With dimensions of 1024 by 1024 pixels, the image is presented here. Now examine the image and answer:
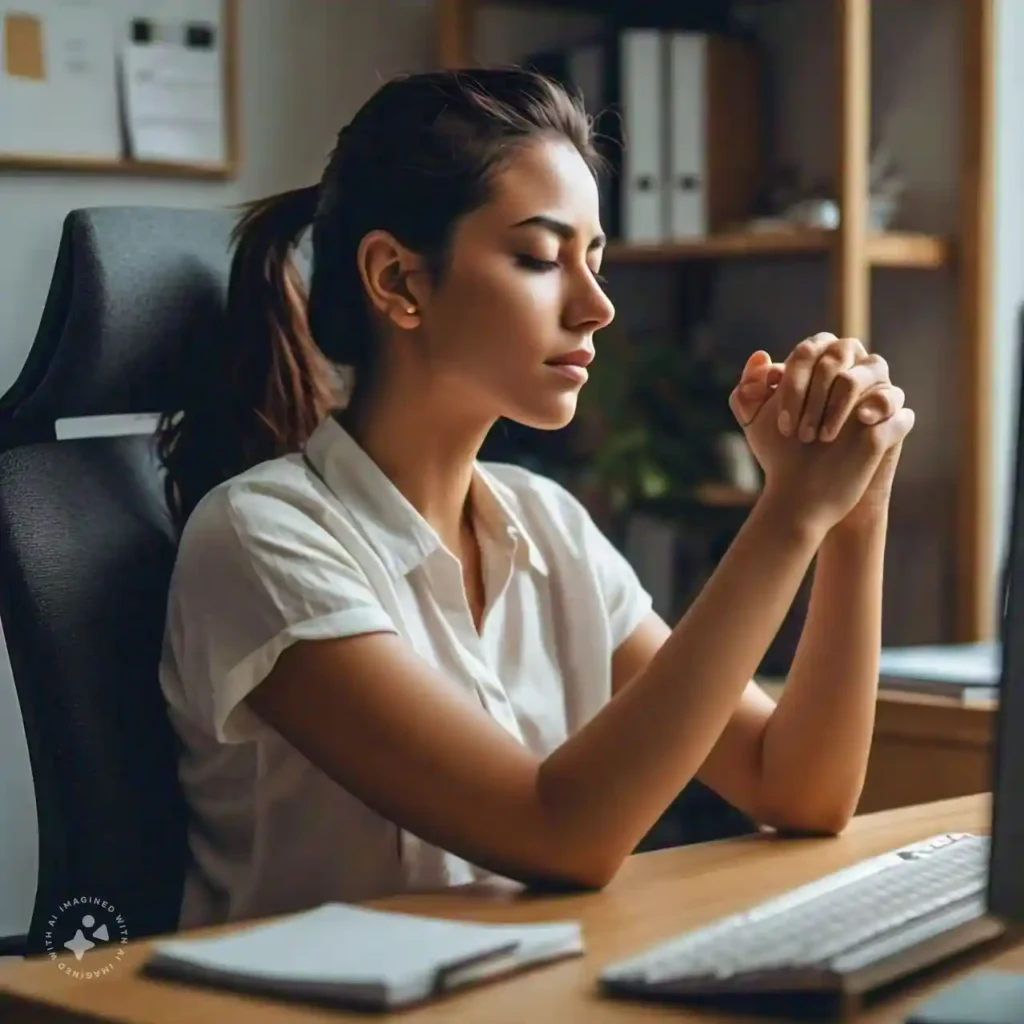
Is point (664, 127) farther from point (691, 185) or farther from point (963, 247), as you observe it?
point (963, 247)

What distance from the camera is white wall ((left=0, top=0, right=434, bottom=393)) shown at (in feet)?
7.77

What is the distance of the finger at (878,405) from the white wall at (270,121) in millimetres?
1495

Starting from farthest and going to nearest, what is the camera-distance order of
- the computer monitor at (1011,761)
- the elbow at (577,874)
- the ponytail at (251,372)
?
the ponytail at (251,372)
the elbow at (577,874)
the computer monitor at (1011,761)

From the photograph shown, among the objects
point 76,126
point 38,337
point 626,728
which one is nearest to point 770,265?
point 76,126

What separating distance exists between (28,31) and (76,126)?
5.4 inches

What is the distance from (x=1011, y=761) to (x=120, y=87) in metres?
1.96

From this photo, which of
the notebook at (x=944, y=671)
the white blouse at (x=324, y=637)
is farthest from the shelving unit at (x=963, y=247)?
the white blouse at (x=324, y=637)

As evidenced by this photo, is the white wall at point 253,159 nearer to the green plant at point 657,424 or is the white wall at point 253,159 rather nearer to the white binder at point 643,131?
the white binder at point 643,131

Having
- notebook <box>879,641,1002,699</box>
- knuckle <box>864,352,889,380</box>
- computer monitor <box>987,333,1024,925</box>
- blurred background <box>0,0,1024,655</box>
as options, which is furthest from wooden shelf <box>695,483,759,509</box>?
computer monitor <box>987,333,1024,925</box>

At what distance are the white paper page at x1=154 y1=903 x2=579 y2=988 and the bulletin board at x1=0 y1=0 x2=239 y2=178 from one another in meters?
1.65

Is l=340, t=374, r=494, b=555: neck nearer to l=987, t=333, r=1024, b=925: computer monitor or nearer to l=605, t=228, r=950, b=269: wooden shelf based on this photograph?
l=987, t=333, r=1024, b=925: computer monitor

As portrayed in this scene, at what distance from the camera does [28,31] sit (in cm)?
236

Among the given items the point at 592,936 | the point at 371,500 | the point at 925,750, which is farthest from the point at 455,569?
the point at 925,750

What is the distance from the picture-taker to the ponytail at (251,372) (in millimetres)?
1446
